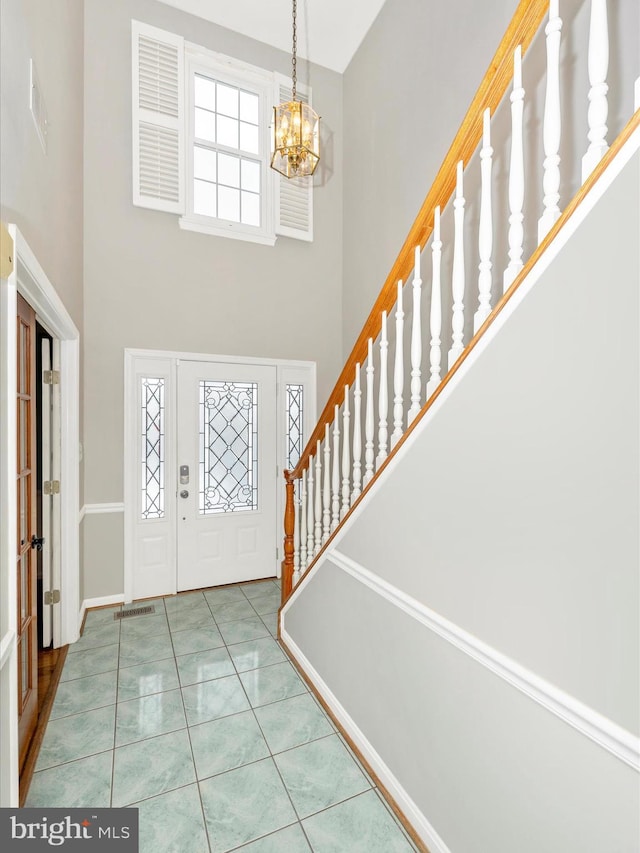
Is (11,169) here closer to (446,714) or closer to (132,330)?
(132,330)

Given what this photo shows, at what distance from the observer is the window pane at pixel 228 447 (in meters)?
3.78

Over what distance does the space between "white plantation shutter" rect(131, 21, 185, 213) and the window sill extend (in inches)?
4.6

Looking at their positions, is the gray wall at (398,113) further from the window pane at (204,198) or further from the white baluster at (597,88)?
the white baluster at (597,88)

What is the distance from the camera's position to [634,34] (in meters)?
1.82

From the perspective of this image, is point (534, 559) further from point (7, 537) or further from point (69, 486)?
point (69, 486)

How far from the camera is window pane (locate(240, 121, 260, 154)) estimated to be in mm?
3959

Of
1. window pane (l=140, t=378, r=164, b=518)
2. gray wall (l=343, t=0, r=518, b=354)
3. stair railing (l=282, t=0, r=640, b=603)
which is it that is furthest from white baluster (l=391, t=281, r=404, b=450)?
window pane (l=140, t=378, r=164, b=518)

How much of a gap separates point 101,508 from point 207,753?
6.91 ft

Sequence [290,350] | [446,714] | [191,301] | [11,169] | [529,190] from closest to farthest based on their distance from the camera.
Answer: [446,714]
[11,169]
[529,190]
[191,301]
[290,350]

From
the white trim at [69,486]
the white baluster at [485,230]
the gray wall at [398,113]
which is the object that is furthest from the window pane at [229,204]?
the white baluster at [485,230]

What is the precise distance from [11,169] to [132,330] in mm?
2014

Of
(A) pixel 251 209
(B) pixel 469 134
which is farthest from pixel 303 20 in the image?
(B) pixel 469 134

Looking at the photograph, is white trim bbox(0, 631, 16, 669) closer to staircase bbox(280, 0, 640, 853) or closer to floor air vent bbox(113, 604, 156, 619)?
staircase bbox(280, 0, 640, 853)

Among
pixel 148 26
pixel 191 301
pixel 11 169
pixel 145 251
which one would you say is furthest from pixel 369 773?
pixel 148 26
